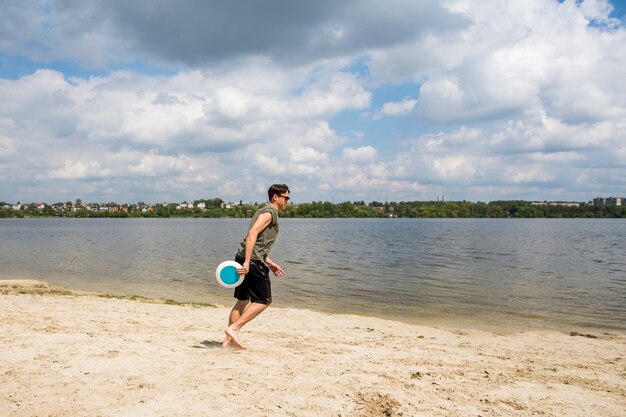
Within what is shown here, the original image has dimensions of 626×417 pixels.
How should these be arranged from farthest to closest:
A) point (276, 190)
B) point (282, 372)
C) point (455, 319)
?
point (455, 319) < point (276, 190) < point (282, 372)

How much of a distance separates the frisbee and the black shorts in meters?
0.20

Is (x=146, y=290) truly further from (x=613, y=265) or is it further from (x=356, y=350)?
(x=613, y=265)

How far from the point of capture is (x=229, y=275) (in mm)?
6848

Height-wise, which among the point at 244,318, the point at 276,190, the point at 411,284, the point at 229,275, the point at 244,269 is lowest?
the point at 411,284

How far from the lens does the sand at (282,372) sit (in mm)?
4867

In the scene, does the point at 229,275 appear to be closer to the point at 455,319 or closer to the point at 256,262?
the point at 256,262

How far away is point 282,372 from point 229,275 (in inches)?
65.1

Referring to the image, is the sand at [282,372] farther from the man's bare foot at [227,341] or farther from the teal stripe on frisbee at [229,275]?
the teal stripe on frisbee at [229,275]

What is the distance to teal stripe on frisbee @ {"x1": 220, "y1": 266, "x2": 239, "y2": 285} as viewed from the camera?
268 inches

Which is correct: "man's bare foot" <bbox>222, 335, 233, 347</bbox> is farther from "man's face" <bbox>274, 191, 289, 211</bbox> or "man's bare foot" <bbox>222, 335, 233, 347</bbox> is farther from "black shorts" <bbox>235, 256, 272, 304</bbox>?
"man's face" <bbox>274, 191, 289, 211</bbox>

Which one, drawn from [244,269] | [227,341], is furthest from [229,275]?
[227,341]

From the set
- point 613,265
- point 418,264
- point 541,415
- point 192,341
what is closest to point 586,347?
point 541,415

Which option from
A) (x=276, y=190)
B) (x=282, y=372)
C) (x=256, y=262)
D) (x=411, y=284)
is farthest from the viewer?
(x=411, y=284)

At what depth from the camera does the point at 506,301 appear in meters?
17.0
